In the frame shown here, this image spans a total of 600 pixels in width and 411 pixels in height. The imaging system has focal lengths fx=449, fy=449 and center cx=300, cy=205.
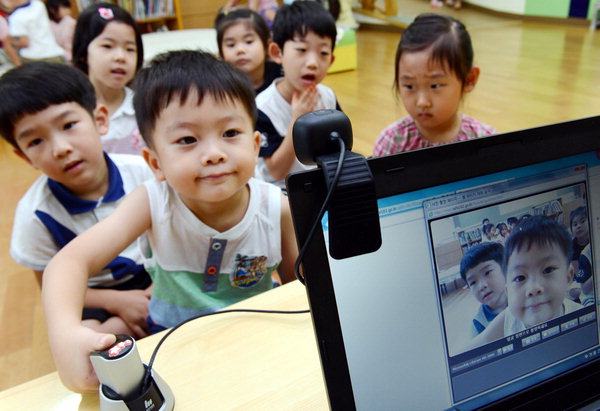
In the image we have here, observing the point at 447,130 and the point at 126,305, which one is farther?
the point at 447,130

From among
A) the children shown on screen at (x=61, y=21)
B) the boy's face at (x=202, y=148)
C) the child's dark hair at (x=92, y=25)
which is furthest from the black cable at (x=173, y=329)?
the children shown on screen at (x=61, y=21)

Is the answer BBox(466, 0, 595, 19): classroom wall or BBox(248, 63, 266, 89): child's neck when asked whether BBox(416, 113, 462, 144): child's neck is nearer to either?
BBox(248, 63, 266, 89): child's neck

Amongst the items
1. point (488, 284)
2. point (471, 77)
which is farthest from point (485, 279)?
point (471, 77)

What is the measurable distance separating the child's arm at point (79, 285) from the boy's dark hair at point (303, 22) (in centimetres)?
102

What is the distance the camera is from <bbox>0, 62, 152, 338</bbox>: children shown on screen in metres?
1.02

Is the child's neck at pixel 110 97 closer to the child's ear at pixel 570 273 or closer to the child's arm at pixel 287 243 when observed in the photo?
the child's arm at pixel 287 243

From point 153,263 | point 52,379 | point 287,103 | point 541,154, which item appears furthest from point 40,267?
point 541,154

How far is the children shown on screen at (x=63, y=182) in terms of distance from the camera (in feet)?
3.33

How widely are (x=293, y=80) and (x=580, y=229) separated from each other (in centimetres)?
131

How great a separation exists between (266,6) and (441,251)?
438 centimetres

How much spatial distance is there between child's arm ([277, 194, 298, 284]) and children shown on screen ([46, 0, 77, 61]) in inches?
164

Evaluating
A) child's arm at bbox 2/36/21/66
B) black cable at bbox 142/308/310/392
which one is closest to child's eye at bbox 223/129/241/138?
black cable at bbox 142/308/310/392

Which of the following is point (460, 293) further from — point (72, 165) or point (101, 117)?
point (101, 117)

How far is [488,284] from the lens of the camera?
0.43m
